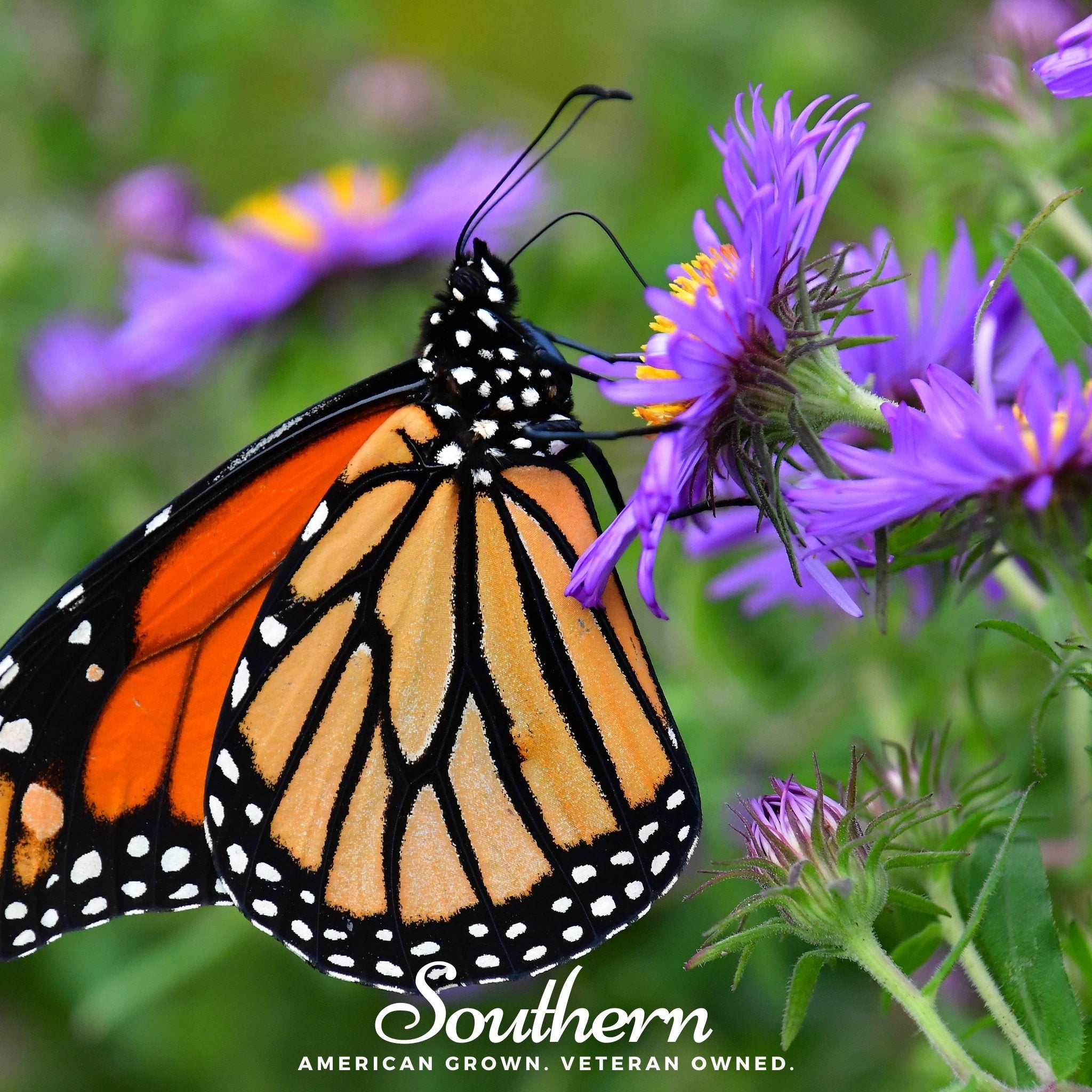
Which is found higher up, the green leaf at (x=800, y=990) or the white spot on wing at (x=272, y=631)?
the white spot on wing at (x=272, y=631)

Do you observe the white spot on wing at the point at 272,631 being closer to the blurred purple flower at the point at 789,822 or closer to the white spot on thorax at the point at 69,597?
the white spot on thorax at the point at 69,597

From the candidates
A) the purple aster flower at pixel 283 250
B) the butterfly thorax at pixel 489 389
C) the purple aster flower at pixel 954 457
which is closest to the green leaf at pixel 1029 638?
the purple aster flower at pixel 954 457

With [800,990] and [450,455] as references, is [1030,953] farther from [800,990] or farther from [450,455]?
[450,455]

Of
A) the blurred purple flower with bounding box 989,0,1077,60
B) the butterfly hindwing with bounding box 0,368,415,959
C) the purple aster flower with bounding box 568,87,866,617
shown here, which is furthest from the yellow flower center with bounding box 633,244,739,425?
the blurred purple flower with bounding box 989,0,1077,60

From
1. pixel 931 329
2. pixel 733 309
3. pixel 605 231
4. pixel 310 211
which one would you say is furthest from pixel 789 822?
pixel 310 211

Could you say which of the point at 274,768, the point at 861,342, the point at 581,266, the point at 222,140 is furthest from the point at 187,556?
the point at 222,140

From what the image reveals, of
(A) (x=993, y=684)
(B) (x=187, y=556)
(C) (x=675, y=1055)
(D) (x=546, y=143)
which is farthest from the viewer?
(D) (x=546, y=143)

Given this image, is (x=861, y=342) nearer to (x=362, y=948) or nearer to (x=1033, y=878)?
(x=1033, y=878)
